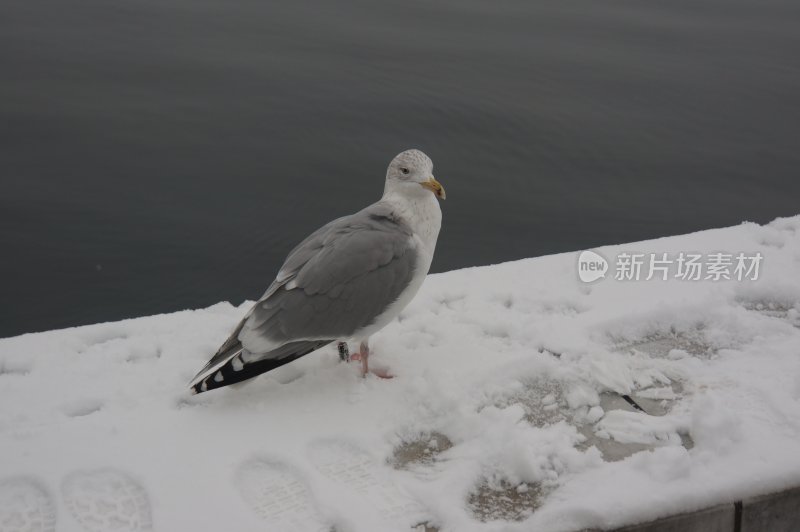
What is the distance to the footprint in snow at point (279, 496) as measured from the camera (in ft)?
7.72

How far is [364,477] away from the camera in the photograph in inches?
99.7

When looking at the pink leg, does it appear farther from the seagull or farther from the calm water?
the calm water

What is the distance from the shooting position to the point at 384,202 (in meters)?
3.22

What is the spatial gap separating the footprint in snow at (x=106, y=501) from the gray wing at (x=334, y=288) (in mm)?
597

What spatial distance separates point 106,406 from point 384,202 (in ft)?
4.11

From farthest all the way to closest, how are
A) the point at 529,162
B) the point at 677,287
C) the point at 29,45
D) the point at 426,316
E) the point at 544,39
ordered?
1. the point at 544,39
2. the point at 29,45
3. the point at 529,162
4. the point at 677,287
5. the point at 426,316

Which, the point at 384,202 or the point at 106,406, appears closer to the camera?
the point at 106,406

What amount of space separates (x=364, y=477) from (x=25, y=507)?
99 centimetres

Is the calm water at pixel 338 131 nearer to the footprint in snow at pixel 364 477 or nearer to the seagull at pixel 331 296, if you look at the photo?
the seagull at pixel 331 296

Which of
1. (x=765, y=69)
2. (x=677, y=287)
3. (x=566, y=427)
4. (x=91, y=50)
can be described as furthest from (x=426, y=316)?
(x=765, y=69)

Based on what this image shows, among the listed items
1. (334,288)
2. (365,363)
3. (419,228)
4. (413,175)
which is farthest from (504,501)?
(413,175)

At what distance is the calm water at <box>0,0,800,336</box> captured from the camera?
5.81m

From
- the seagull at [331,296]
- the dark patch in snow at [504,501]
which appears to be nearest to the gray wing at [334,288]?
the seagull at [331,296]

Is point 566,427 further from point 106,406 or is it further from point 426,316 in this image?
point 106,406
